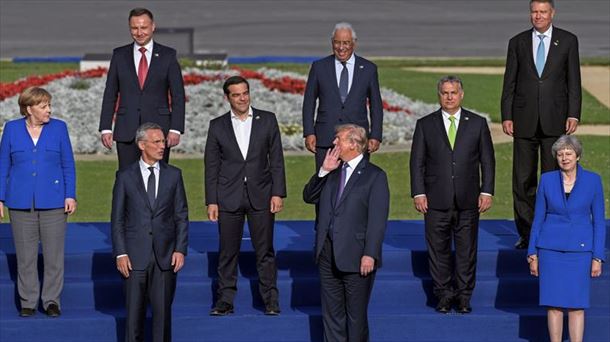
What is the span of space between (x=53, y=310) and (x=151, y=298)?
1.18 m

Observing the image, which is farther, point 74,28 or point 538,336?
point 74,28

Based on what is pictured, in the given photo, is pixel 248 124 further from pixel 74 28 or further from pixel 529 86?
pixel 74 28

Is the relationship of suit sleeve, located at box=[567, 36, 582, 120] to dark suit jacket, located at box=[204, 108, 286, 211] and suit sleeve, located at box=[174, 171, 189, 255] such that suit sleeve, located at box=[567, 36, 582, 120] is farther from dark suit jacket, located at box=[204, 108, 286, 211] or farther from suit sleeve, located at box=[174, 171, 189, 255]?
suit sleeve, located at box=[174, 171, 189, 255]

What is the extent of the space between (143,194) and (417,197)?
232cm

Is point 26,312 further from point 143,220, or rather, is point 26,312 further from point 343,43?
point 343,43

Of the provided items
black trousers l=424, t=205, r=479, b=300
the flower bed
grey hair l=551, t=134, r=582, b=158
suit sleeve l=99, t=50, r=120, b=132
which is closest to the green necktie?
black trousers l=424, t=205, r=479, b=300

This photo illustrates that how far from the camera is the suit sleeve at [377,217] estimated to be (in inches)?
469

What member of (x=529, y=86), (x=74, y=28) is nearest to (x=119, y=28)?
(x=74, y=28)

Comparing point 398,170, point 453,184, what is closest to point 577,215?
point 453,184

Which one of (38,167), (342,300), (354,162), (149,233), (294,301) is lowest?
(294,301)

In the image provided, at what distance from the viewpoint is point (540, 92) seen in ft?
45.6

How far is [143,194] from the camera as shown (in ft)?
40.3

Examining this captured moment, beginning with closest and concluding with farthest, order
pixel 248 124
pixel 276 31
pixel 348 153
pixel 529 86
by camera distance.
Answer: pixel 348 153, pixel 248 124, pixel 529 86, pixel 276 31

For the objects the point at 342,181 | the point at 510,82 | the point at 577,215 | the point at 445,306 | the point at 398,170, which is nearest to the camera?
the point at 342,181
